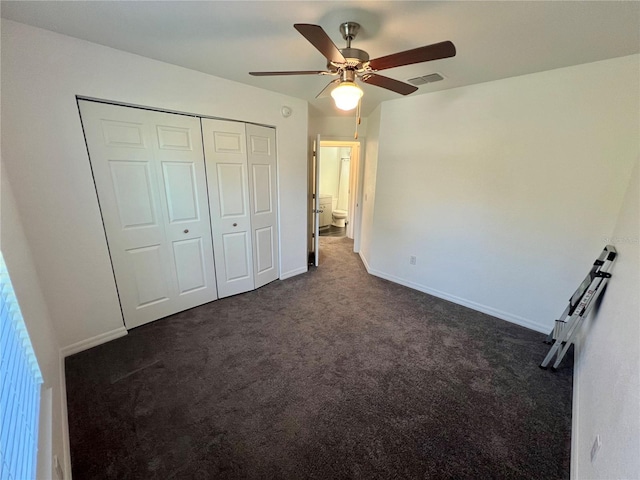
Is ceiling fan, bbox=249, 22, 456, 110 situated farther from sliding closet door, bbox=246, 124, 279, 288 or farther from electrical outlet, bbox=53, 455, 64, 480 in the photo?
electrical outlet, bbox=53, 455, 64, 480

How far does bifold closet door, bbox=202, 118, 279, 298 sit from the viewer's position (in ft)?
9.14

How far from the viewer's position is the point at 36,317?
60.3 inches

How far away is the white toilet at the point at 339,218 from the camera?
6.70 m

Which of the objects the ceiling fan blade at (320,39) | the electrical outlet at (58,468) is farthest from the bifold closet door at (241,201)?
the electrical outlet at (58,468)

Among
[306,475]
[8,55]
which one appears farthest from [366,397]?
[8,55]

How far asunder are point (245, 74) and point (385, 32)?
1435 millimetres

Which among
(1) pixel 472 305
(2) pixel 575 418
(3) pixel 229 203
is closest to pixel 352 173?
(3) pixel 229 203

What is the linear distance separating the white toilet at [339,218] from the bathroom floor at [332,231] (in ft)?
0.41

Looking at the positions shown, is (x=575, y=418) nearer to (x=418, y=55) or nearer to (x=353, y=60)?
(x=418, y=55)

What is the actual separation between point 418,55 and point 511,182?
186 centimetres

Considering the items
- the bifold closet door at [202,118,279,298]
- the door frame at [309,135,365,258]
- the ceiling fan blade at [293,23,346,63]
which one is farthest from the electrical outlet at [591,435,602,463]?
the door frame at [309,135,365,258]

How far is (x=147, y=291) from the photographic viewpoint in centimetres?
255

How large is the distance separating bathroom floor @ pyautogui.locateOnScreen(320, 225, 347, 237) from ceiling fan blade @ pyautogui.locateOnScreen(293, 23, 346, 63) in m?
4.73

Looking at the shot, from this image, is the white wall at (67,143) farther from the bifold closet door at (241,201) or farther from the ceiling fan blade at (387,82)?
the ceiling fan blade at (387,82)
